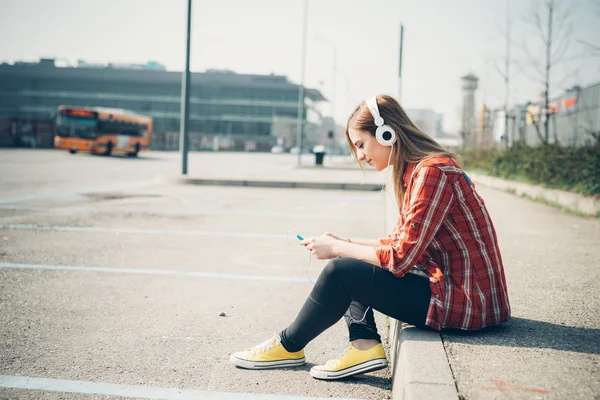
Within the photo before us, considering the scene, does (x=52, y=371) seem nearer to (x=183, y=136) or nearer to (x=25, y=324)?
(x=25, y=324)

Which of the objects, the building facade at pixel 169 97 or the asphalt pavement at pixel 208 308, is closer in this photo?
the asphalt pavement at pixel 208 308

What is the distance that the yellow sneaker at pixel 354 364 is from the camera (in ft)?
9.79

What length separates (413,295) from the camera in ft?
9.27

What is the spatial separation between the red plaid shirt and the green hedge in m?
6.07

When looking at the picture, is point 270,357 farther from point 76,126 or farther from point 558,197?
point 76,126

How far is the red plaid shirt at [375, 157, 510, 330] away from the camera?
2717 mm

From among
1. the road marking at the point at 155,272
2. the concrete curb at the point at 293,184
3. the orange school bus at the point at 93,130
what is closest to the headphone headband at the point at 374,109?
the road marking at the point at 155,272

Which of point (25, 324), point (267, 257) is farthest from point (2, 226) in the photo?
point (25, 324)

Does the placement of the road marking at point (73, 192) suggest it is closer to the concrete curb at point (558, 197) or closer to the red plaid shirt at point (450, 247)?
the red plaid shirt at point (450, 247)

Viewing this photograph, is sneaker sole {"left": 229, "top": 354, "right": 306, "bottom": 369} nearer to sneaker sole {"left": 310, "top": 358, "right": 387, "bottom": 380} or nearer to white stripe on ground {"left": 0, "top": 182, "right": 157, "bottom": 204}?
sneaker sole {"left": 310, "top": 358, "right": 387, "bottom": 380}

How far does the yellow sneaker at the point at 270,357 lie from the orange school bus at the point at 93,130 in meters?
35.2

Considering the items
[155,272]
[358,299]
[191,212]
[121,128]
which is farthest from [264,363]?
[121,128]

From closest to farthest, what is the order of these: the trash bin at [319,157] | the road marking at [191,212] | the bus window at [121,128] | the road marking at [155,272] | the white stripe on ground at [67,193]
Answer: the road marking at [155,272] < the road marking at [191,212] < the white stripe on ground at [67,193] < the trash bin at [319,157] < the bus window at [121,128]

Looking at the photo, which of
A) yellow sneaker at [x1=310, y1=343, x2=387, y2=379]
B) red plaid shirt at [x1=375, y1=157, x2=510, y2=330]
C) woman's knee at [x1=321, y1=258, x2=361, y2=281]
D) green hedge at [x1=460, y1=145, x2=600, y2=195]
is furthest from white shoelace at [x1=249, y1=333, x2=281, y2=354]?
green hedge at [x1=460, y1=145, x2=600, y2=195]
